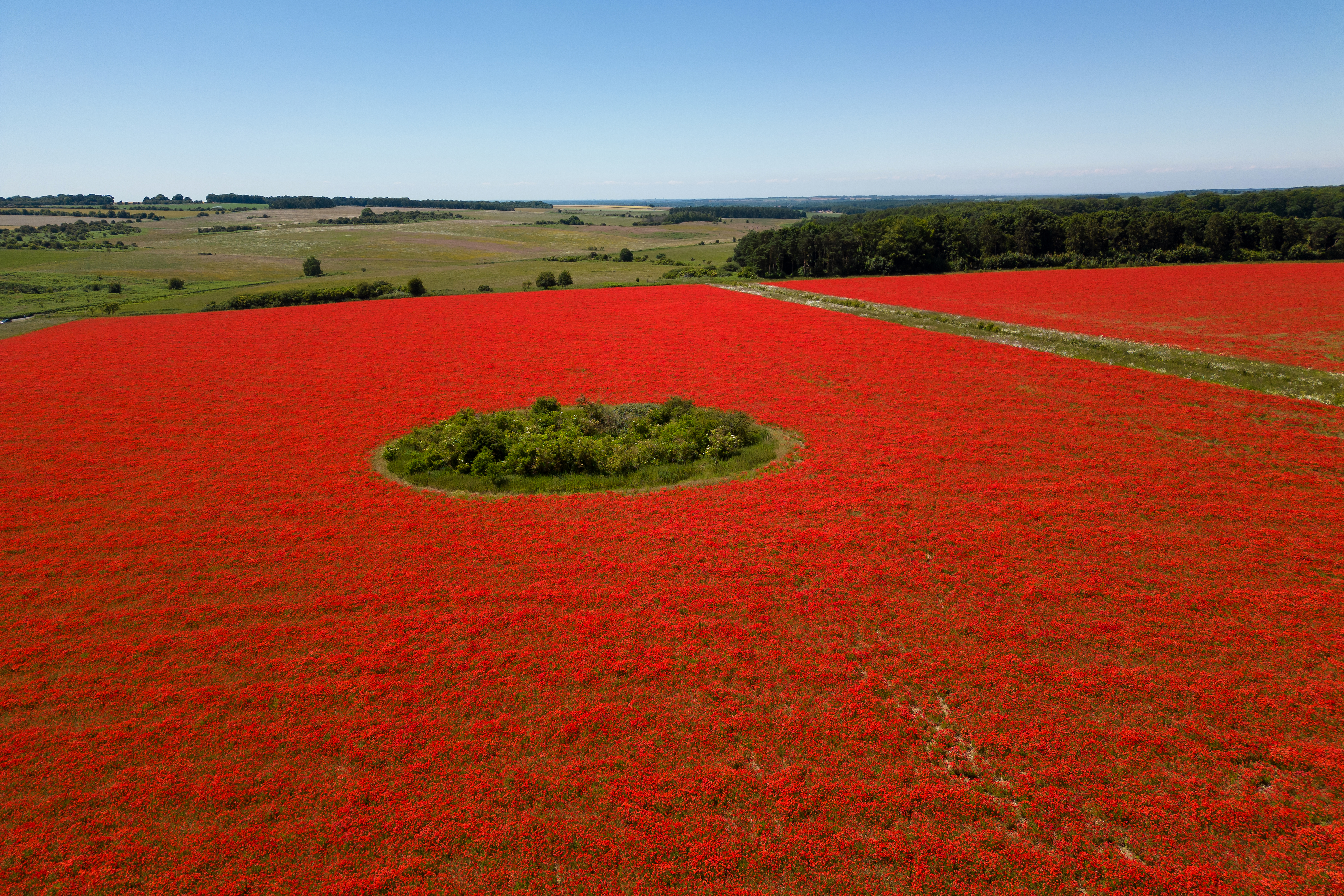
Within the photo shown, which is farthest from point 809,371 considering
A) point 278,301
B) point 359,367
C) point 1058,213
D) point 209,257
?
point 1058,213

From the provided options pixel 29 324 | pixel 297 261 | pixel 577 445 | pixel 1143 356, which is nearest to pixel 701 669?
pixel 577 445

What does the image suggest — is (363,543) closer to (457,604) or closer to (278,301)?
(457,604)

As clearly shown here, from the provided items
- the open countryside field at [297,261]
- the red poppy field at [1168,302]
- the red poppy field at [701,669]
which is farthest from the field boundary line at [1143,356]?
the open countryside field at [297,261]

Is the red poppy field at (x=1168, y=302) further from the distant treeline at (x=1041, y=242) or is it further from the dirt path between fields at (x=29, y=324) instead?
the dirt path between fields at (x=29, y=324)

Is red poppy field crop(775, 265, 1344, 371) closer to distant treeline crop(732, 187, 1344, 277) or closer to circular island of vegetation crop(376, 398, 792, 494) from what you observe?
distant treeline crop(732, 187, 1344, 277)

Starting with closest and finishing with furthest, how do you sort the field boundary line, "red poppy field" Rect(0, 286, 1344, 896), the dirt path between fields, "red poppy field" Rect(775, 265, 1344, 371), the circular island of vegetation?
"red poppy field" Rect(0, 286, 1344, 896) < the circular island of vegetation < the field boundary line < "red poppy field" Rect(775, 265, 1344, 371) < the dirt path between fields

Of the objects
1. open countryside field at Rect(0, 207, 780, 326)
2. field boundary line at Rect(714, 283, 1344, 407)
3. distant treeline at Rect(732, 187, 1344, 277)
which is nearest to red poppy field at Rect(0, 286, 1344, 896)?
field boundary line at Rect(714, 283, 1344, 407)
